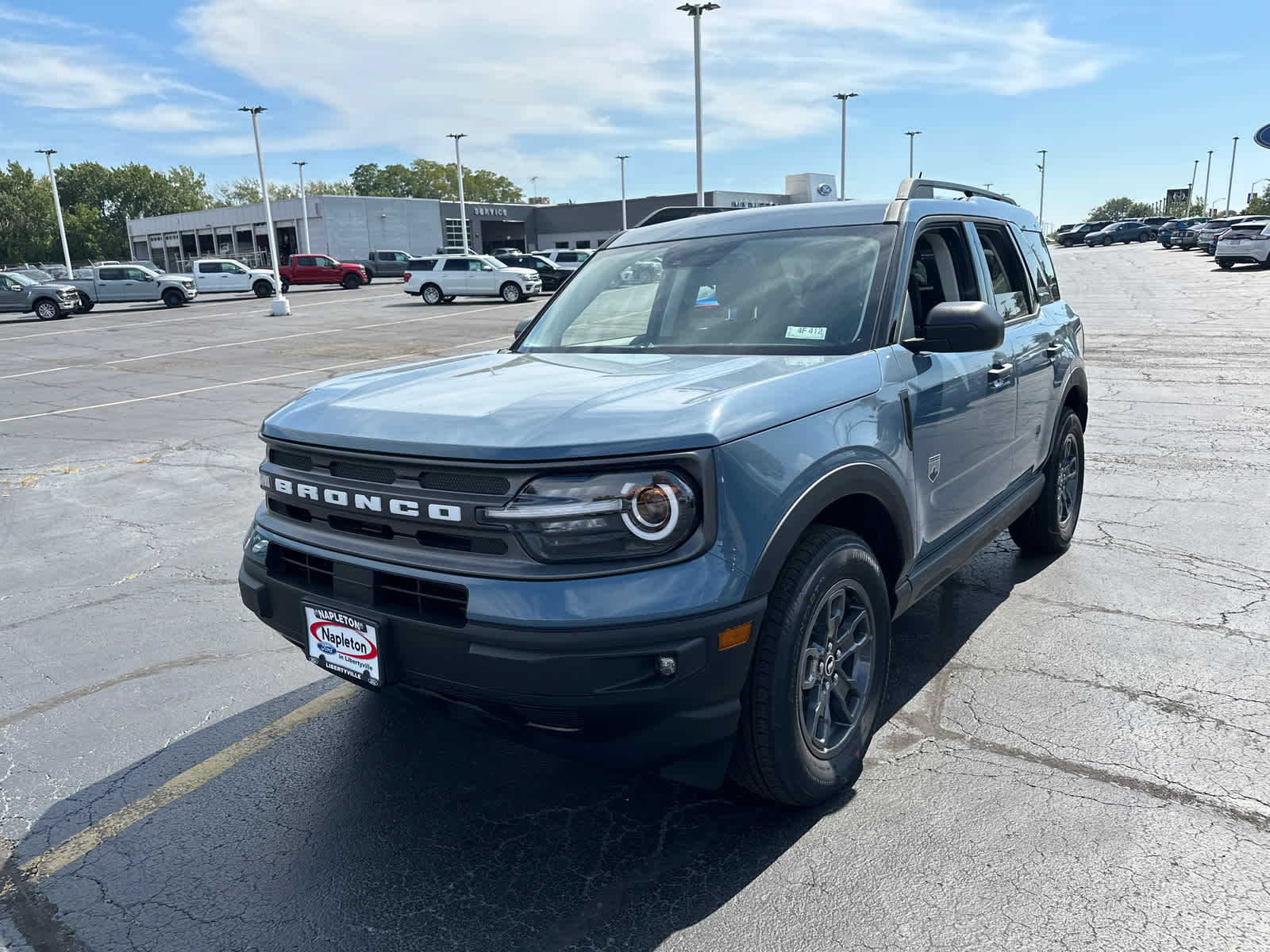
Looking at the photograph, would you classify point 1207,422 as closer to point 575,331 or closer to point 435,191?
point 575,331

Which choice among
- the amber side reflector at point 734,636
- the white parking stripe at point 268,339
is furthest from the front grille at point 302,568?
the white parking stripe at point 268,339

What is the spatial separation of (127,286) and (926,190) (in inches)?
1560

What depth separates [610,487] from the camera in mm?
2445

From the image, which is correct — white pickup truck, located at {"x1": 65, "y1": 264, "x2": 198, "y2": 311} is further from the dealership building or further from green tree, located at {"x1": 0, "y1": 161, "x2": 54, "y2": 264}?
green tree, located at {"x1": 0, "y1": 161, "x2": 54, "y2": 264}

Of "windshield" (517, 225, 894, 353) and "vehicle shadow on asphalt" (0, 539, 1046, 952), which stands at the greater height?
"windshield" (517, 225, 894, 353)

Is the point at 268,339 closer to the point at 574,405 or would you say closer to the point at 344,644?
the point at 344,644

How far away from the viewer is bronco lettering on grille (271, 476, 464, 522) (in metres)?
2.57

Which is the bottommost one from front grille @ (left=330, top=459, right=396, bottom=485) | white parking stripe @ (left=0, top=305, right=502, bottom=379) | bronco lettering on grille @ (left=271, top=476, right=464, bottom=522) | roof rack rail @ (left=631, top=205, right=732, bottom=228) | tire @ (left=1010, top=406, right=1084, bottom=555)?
white parking stripe @ (left=0, top=305, right=502, bottom=379)

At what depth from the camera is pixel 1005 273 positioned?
4.64m

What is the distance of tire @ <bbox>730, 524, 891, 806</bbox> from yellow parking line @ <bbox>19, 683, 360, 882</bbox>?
1.92m

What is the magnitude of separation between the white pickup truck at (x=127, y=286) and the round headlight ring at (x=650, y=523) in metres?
39.9

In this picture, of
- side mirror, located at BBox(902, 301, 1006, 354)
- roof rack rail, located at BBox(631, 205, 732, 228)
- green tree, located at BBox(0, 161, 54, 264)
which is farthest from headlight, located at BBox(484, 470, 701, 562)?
green tree, located at BBox(0, 161, 54, 264)

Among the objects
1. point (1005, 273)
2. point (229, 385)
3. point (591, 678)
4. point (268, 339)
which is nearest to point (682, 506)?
point (591, 678)

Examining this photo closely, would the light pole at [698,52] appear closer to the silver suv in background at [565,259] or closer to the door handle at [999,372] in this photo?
the silver suv in background at [565,259]
